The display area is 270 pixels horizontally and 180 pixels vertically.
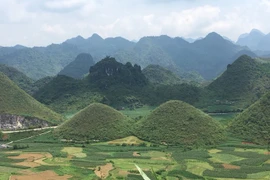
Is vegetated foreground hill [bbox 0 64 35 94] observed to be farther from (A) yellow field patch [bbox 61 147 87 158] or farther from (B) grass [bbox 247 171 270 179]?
(B) grass [bbox 247 171 270 179]

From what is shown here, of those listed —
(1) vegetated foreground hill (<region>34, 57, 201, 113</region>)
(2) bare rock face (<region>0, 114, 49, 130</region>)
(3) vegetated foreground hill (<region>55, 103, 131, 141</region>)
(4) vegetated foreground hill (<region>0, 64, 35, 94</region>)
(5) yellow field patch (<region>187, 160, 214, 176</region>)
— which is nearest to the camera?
(5) yellow field patch (<region>187, 160, 214, 176</region>)

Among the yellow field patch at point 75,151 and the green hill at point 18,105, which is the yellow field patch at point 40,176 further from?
the green hill at point 18,105

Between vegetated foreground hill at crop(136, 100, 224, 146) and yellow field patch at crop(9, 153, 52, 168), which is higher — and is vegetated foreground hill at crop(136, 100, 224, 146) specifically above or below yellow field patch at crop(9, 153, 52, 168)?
above

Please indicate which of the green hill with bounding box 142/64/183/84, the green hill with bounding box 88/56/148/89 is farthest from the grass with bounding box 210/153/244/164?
the green hill with bounding box 142/64/183/84

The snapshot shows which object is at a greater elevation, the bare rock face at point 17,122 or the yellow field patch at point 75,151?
the bare rock face at point 17,122

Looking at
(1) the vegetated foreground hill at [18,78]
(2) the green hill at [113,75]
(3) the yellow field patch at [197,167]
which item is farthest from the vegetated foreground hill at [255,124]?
(1) the vegetated foreground hill at [18,78]

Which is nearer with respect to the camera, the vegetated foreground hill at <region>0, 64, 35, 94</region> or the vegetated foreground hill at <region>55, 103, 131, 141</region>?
the vegetated foreground hill at <region>55, 103, 131, 141</region>

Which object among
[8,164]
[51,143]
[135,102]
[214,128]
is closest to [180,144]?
[214,128]
